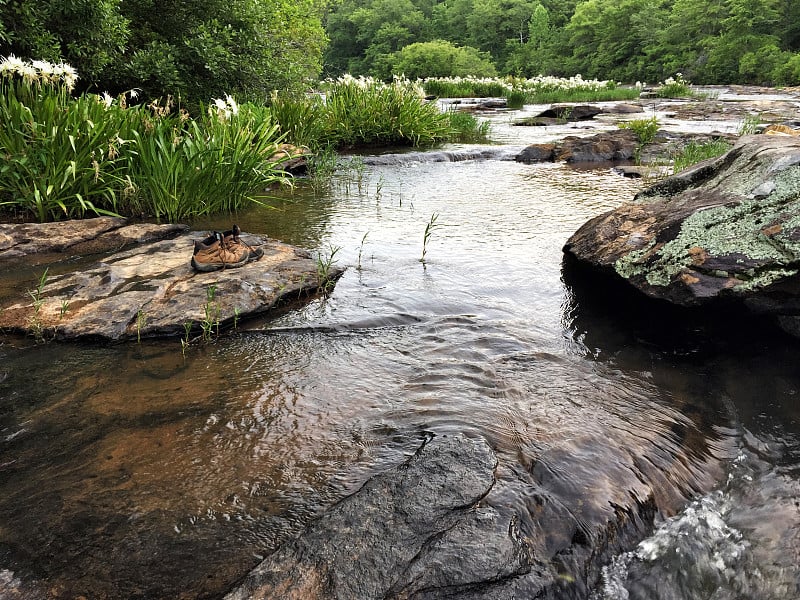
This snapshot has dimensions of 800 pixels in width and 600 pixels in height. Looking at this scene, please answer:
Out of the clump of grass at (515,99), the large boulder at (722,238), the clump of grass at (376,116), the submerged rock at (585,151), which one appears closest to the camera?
the large boulder at (722,238)

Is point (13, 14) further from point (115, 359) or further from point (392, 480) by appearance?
point (392, 480)

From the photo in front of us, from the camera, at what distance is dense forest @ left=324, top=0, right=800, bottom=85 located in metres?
42.2

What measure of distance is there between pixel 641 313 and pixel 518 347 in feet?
3.56

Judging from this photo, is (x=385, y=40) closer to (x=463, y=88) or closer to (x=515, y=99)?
(x=463, y=88)

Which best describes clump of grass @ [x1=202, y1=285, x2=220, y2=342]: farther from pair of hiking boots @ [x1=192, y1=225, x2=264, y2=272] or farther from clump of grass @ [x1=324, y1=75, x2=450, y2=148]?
clump of grass @ [x1=324, y1=75, x2=450, y2=148]

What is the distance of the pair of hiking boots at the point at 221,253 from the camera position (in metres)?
4.18

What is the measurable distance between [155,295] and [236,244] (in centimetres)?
90

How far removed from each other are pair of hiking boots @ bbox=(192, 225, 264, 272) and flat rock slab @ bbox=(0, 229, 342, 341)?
0.08 metres

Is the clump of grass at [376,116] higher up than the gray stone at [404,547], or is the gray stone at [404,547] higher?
the clump of grass at [376,116]

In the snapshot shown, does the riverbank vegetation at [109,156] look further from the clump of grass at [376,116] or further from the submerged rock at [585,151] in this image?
the submerged rock at [585,151]

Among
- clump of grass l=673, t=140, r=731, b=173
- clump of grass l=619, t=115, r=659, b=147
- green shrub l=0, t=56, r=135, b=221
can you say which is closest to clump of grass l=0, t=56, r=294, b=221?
green shrub l=0, t=56, r=135, b=221

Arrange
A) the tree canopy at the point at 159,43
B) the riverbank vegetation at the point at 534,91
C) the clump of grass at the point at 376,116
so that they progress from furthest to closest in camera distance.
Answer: the riverbank vegetation at the point at 534,91 → the clump of grass at the point at 376,116 → the tree canopy at the point at 159,43

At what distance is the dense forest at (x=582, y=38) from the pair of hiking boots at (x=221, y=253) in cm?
2658

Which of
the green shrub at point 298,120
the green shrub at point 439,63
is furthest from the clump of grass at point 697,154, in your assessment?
the green shrub at point 439,63
